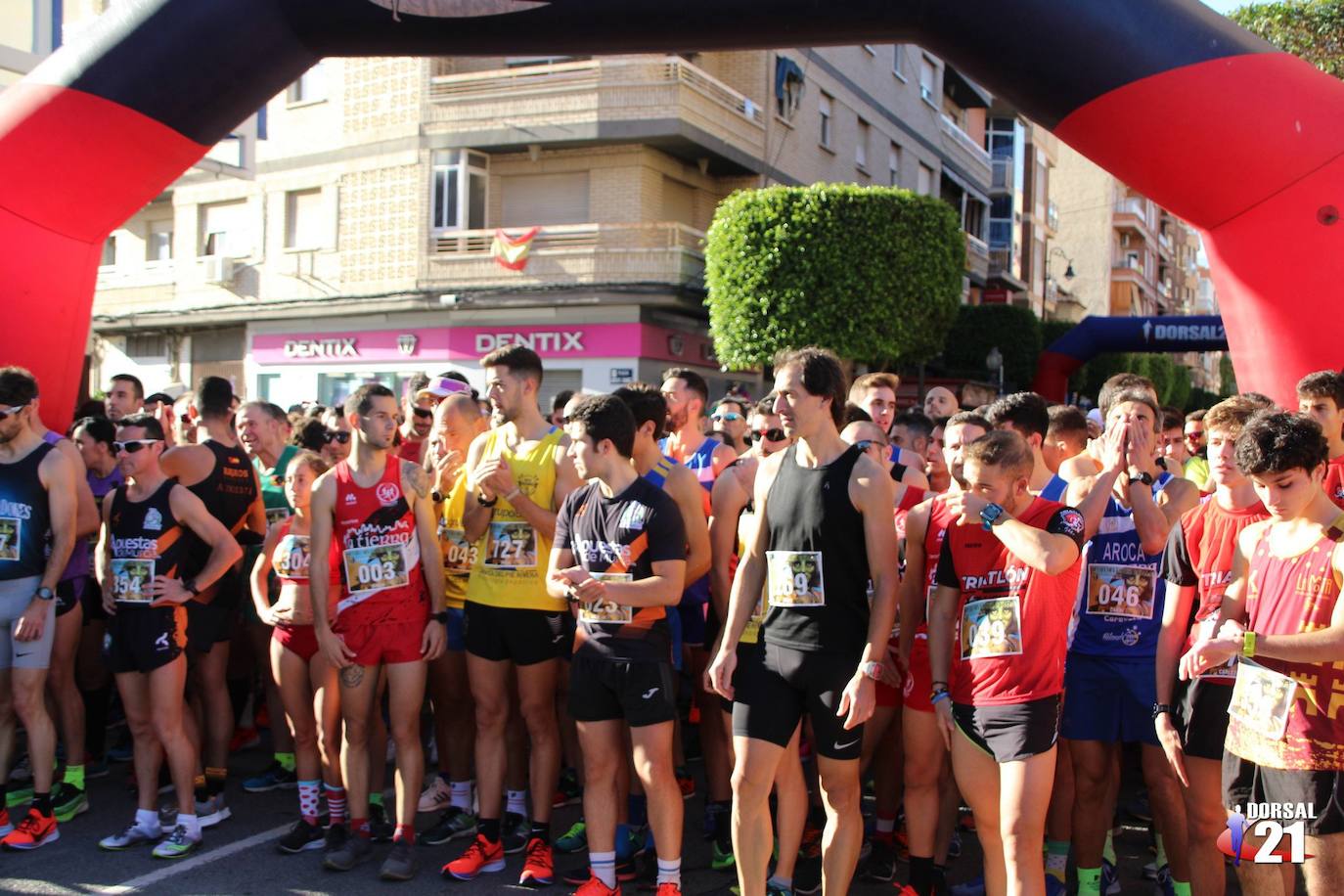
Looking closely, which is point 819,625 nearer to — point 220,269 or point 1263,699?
point 1263,699

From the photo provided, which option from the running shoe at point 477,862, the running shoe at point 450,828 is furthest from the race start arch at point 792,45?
the running shoe at point 477,862

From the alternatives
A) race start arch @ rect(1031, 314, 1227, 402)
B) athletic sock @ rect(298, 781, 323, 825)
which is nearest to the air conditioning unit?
race start arch @ rect(1031, 314, 1227, 402)

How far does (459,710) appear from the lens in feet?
19.1

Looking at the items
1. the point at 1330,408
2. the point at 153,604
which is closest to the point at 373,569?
the point at 153,604

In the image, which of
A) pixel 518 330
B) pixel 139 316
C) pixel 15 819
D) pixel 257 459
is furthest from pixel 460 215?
pixel 15 819

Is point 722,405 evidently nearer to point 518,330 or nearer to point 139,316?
point 518,330

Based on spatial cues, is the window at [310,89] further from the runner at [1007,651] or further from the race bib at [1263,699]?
the race bib at [1263,699]

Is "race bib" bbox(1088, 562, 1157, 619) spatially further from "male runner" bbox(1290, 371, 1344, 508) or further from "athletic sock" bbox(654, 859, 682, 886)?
"athletic sock" bbox(654, 859, 682, 886)

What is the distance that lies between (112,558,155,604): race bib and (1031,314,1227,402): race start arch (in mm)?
19883

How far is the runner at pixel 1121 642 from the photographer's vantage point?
4.61 m

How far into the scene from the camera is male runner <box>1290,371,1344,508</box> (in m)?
4.59

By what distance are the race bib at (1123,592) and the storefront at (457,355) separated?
17599 mm

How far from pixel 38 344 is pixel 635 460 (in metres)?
3.78

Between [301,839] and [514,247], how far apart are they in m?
19.0
